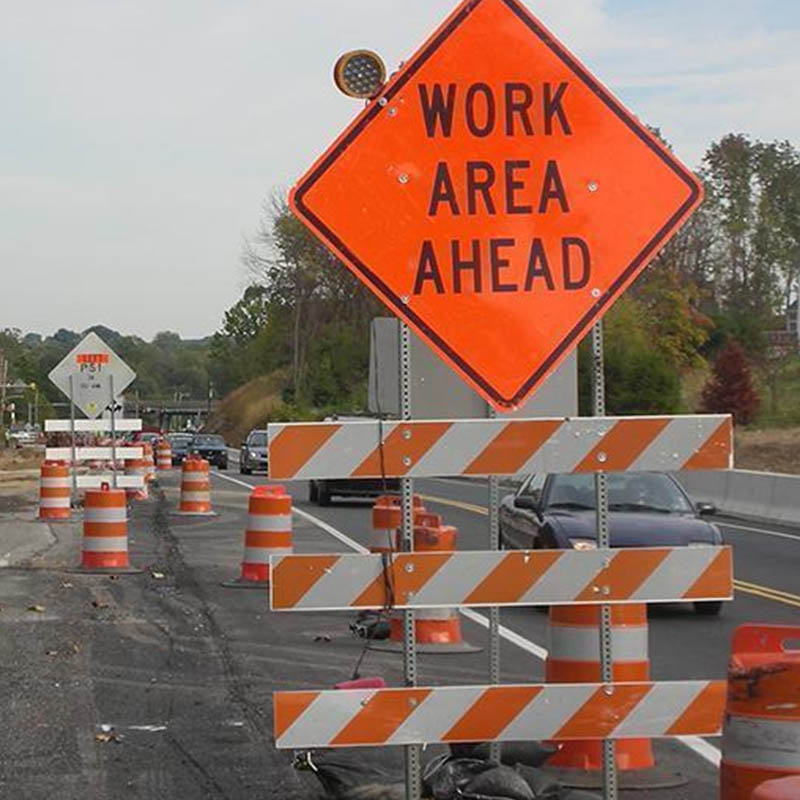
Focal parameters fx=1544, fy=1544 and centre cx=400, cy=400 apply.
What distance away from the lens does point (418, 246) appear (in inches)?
238

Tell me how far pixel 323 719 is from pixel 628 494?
10391 mm

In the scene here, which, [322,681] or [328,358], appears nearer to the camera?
[322,681]

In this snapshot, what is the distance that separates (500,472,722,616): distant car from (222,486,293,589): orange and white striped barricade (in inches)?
96.7

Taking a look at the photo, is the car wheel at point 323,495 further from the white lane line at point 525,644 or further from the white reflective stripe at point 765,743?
the white reflective stripe at point 765,743

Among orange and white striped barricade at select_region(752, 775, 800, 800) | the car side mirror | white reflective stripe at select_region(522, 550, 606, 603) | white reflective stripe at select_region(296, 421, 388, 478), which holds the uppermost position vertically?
white reflective stripe at select_region(296, 421, 388, 478)

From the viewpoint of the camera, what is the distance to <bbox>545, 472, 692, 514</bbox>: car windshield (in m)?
15.6

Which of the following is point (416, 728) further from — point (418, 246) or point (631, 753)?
point (631, 753)

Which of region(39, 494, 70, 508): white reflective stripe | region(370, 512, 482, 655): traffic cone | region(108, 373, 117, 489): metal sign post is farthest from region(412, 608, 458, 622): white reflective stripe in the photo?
region(108, 373, 117, 489): metal sign post

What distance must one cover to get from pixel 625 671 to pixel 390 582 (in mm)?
2366

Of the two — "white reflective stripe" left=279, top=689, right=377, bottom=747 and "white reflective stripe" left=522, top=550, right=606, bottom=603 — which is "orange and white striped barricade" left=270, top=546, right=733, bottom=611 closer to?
"white reflective stripe" left=522, top=550, right=606, bottom=603

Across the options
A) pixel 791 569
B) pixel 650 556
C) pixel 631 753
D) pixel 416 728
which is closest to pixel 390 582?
pixel 416 728

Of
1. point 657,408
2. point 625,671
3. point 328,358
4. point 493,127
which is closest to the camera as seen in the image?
point 493,127

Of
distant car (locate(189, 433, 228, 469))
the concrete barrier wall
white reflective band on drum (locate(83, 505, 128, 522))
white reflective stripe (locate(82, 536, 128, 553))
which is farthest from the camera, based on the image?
distant car (locate(189, 433, 228, 469))

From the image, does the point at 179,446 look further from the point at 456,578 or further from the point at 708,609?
the point at 456,578
